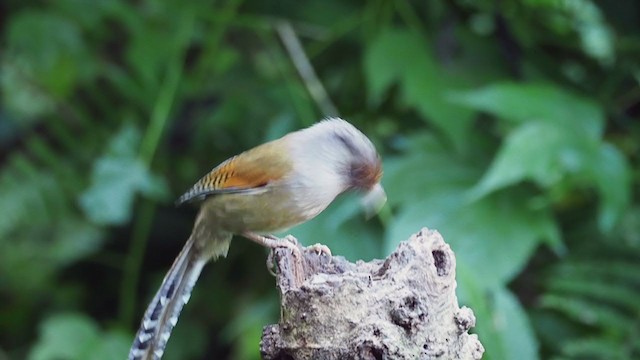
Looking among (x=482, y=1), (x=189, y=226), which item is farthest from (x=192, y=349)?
(x=482, y=1)

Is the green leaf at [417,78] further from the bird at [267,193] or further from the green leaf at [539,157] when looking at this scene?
the bird at [267,193]

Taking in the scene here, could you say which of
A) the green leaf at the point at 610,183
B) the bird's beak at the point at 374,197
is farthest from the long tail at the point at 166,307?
the green leaf at the point at 610,183

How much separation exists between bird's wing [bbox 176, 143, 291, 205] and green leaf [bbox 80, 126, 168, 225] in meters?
1.02

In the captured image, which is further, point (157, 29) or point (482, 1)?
point (157, 29)

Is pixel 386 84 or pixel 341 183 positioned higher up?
pixel 386 84

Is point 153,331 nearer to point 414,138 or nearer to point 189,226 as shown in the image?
point 414,138

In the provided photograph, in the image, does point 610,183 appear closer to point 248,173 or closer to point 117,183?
point 248,173

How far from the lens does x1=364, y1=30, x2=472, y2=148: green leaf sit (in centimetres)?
375

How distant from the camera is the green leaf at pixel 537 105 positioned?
3514 mm

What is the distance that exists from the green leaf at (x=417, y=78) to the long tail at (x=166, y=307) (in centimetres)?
104

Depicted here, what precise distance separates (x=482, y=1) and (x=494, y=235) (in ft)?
3.14

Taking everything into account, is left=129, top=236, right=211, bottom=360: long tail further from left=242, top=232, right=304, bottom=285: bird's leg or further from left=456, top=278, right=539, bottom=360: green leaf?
left=456, top=278, right=539, bottom=360: green leaf

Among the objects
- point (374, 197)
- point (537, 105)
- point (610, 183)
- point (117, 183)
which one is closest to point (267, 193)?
point (374, 197)

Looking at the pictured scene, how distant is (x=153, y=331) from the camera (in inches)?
116
